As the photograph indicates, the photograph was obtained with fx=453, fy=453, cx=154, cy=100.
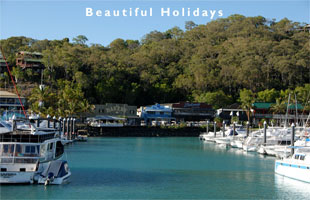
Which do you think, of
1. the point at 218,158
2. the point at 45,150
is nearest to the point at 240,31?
the point at 218,158

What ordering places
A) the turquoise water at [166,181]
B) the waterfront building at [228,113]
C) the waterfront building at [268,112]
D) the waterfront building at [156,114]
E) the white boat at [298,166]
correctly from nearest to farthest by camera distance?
the turquoise water at [166,181] → the white boat at [298,166] → the waterfront building at [268,112] → the waterfront building at [156,114] → the waterfront building at [228,113]

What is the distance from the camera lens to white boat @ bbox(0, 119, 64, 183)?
28641 millimetres

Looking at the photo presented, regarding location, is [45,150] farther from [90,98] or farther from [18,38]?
[18,38]

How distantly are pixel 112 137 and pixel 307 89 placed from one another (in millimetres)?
52513

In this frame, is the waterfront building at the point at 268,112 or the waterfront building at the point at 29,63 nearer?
the waterfront building at the point at 268,112

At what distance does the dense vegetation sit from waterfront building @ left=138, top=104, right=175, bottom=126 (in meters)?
11.6

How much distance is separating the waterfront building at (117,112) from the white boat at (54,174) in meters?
64.7

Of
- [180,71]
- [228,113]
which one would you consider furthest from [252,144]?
[180,71]

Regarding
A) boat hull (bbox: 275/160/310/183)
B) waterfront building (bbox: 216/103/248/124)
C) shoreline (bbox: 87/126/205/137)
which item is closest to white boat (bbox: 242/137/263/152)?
boat hull (bbox: 275/160/310/183)

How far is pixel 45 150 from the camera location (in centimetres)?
3138

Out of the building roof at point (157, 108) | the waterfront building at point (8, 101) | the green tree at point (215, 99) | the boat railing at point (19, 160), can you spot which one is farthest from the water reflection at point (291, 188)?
the green tree at point (215, 99)

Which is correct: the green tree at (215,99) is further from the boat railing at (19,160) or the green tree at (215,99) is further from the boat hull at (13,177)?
the boat hull at (13,177)

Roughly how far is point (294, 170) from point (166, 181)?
9.91 meters

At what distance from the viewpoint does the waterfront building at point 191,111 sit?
335ft
